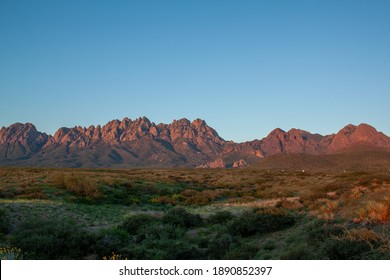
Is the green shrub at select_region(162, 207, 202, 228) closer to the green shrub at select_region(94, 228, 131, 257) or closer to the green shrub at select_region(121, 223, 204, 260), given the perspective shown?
the green shrub at select_region(121, 223, 204, 260)

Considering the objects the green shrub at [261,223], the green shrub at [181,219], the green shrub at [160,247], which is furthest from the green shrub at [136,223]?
the green shrub at [261,223]

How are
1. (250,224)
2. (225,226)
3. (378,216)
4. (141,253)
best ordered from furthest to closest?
(225,226)
(250,224)
(378,216)
(141,253)

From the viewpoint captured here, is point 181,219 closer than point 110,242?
No

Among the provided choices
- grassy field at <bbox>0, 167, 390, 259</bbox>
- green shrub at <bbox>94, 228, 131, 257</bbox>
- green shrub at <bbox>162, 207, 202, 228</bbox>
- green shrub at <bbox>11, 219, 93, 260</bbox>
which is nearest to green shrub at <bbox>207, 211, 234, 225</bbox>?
grassy field at <bbox>0, 167, 390, 259</bbox>

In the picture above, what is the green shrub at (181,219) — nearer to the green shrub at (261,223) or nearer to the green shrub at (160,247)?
the green shrub at (160,247)

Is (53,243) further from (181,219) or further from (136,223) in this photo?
(181,219)

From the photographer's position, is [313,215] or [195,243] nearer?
[195,243]

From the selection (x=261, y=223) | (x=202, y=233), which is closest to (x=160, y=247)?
(x=202, y=233)

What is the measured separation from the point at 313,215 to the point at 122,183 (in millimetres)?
27903

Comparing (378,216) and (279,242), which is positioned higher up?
(378,216)

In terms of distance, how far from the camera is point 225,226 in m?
18.2

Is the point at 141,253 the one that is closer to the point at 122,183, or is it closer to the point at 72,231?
the point at 72,231

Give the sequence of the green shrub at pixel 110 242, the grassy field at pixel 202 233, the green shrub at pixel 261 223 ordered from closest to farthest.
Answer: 1. the grassy field at pixel 202 233
2. the green shrub at pixel 110 242
3. the green shrub at pixel 261 223
